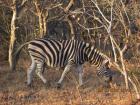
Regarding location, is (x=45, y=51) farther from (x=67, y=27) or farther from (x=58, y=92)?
(x=67, y=27)

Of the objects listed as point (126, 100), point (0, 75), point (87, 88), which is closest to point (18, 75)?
point (0, 75)

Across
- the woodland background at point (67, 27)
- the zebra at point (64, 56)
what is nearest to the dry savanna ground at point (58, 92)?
the woodland background at point (67, 27)

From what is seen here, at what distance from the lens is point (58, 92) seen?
44.7 feet

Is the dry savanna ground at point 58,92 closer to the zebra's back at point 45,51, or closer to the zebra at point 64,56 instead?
the zebra at point 64,56

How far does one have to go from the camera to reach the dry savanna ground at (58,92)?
1222 centimetres

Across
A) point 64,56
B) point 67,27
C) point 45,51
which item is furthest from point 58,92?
point 67,27

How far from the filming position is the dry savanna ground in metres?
12.2

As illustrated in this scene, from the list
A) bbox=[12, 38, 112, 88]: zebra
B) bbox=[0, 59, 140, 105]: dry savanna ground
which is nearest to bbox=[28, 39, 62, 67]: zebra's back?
bbox=[12, 38, 112, 88]: zebra

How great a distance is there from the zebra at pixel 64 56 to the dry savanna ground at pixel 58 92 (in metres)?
0.42

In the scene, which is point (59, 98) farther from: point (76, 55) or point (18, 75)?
A: point (18, 75)

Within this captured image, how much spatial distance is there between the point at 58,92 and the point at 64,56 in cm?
210

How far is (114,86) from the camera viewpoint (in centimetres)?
1435

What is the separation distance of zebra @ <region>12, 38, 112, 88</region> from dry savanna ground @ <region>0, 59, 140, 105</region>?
417 mm

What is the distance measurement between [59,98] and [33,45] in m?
3.17
